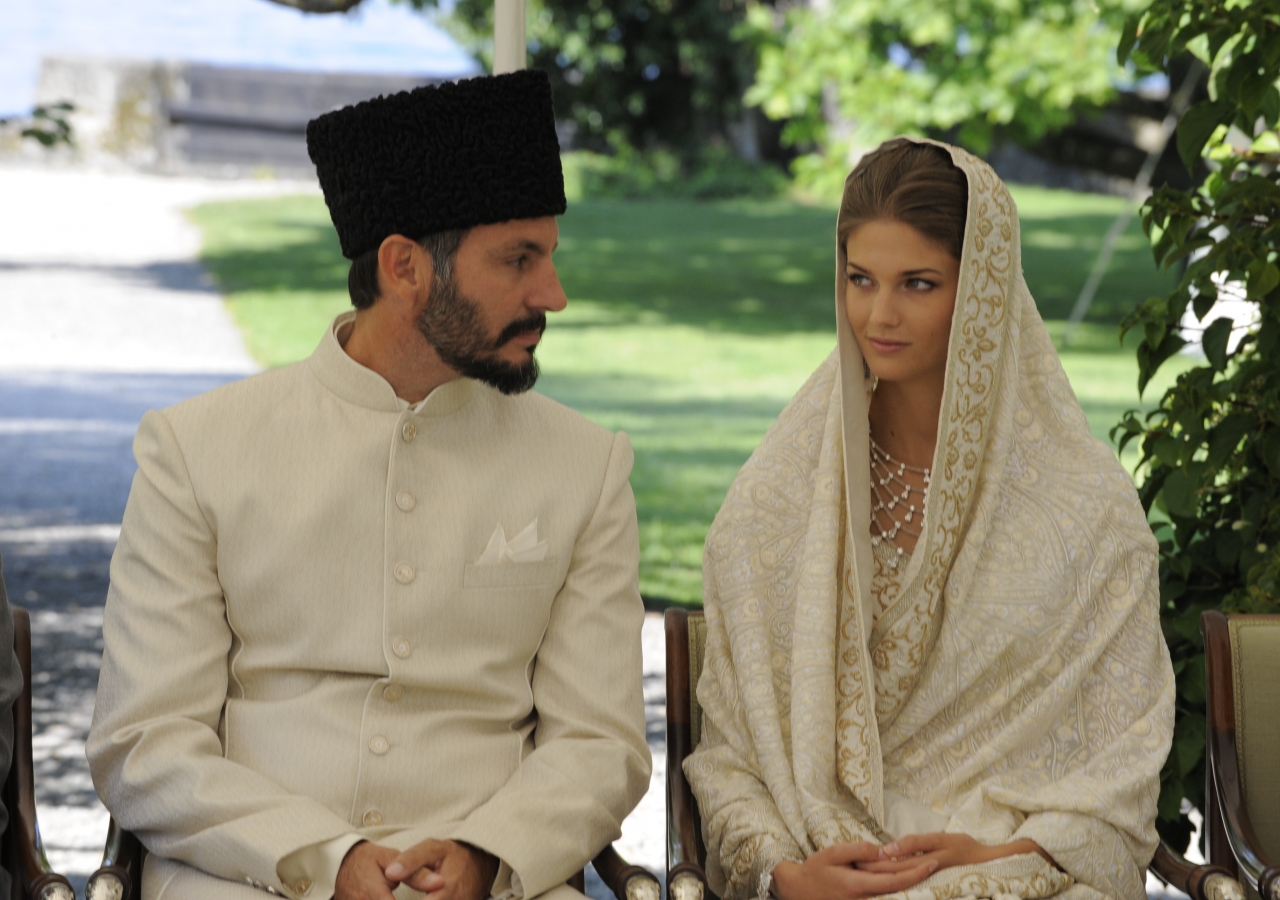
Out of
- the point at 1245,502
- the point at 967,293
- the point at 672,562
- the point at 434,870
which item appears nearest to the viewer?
the point at 434,870

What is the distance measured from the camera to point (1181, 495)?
280cm

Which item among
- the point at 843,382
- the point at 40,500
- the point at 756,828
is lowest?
the point at 40,500

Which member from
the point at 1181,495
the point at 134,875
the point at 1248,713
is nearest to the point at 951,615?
the point at 1248,713

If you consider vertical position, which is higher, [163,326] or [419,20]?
[419,20]

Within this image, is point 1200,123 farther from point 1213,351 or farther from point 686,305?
point 686,305

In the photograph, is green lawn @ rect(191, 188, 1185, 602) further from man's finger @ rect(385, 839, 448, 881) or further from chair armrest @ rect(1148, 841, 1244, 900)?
man's finger @ rect(385, 839, 448, 881)

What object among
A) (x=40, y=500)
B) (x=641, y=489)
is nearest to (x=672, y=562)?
(x=641, y=489)

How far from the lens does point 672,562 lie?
6664 millimetres

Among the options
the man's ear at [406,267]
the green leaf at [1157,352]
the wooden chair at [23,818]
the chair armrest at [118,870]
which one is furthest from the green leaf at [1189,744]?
the wooden chair at [23,818]

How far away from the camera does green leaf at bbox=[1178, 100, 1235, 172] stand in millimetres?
2809

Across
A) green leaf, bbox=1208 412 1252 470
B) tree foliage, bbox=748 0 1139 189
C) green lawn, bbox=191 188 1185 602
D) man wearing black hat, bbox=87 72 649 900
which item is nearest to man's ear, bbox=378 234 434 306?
man wearing black hat, bbox=87 72 649 900

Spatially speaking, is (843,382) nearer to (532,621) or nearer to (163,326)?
(532,621)

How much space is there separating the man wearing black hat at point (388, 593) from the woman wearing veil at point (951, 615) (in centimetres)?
23

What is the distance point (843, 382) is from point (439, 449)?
629 millimetres
